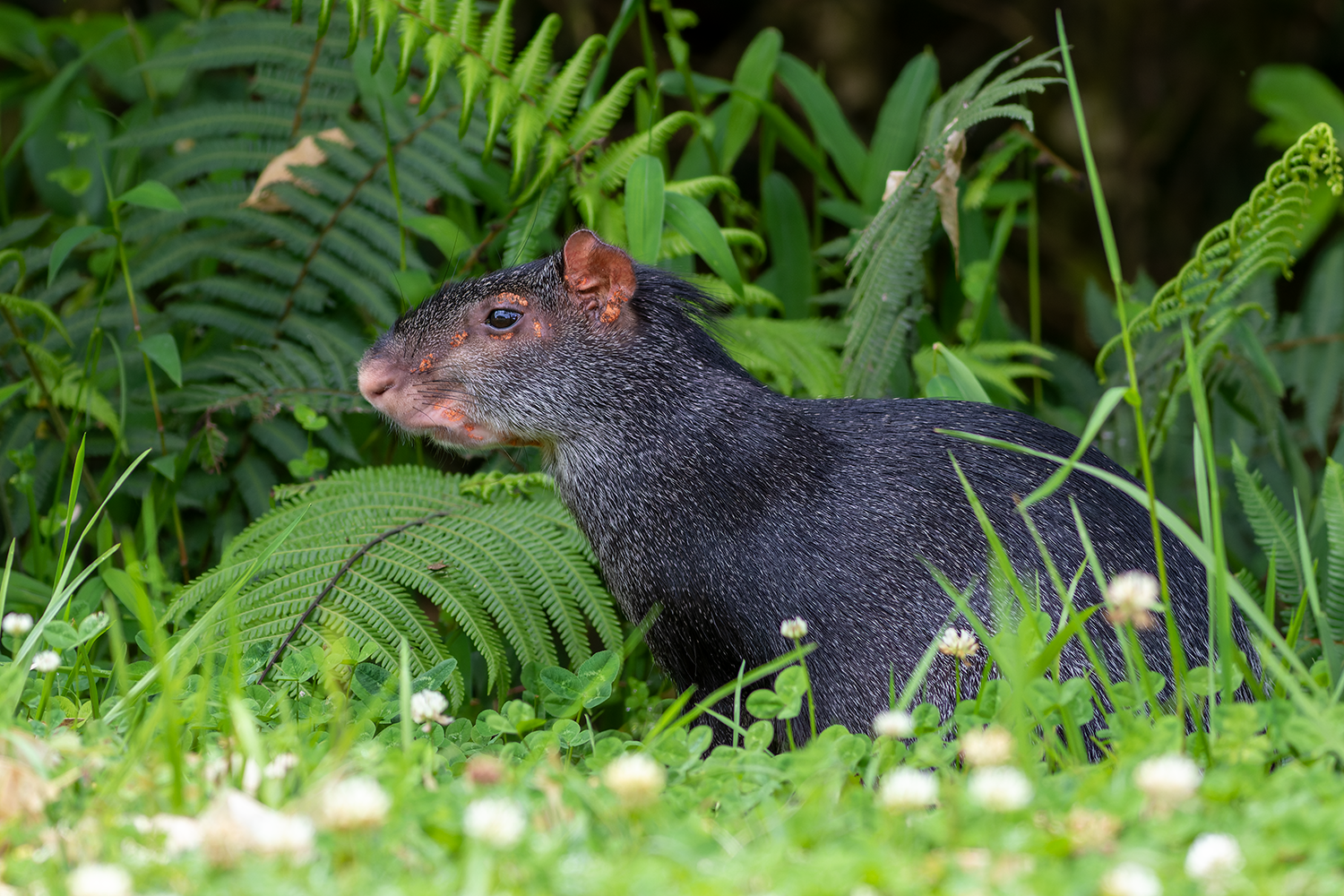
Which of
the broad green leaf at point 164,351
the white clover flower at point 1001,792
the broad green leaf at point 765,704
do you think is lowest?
the broad green leaf at point 164,351

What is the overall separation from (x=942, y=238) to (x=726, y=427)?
1.83 metres

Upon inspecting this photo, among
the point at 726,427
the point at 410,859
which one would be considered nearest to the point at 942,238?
the point at 726,427

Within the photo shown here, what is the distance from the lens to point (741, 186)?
6750mm

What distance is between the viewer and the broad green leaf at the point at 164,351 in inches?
139

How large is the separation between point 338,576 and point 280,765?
1.20 metres

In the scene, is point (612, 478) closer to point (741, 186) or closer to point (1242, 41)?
point (741, 186)

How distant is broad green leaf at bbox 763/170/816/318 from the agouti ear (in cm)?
142

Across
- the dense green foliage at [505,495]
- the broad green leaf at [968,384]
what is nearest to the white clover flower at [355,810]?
the dense green foliage at [505,495]

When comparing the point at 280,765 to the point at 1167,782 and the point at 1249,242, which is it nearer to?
the point at 1167,782

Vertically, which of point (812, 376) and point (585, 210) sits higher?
point (585, 210)

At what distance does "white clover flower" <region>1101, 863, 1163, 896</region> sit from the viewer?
129cm

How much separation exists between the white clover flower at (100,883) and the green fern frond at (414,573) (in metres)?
1.46

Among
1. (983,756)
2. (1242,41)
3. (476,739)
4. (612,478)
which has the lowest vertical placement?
(476,739)

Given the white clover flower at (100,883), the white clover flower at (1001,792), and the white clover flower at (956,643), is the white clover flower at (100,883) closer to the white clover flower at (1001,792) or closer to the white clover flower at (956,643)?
the white clover flower at (1001,792)
